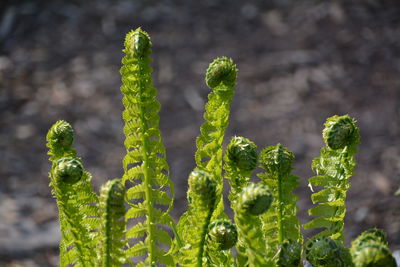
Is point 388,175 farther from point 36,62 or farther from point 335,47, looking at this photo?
point 36,62

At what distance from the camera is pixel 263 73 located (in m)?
4.07

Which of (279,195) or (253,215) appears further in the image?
(279,195)

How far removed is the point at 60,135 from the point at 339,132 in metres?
0.39

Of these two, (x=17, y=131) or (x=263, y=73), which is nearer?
(x=17, y=131)

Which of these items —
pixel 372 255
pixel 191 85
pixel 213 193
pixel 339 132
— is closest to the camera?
pixel 372 255

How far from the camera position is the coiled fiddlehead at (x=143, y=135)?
1015mm

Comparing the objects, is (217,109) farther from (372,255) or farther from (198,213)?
(372,255)

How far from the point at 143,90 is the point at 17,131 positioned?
9.04 feet

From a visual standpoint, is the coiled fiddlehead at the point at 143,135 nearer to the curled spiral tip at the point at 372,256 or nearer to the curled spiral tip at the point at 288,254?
the curled spiral tip at the point at 288,254

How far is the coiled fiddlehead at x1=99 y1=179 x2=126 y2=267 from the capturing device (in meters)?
0.81

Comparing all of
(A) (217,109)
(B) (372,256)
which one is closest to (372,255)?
(B) (372,256)

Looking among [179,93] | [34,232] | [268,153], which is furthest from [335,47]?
[268,153]

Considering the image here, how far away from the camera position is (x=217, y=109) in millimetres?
1052

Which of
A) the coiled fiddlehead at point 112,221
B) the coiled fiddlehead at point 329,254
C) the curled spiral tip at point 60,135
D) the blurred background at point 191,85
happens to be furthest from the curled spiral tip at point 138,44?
the blurred background at point 191,85
